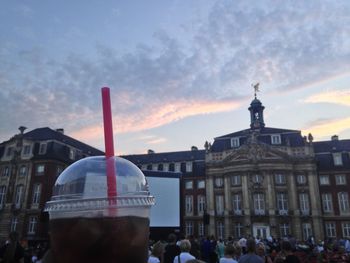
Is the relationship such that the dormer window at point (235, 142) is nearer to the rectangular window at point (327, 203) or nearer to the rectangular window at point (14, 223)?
the rectangular window at point (327, 203)

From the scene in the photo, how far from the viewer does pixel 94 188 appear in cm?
137

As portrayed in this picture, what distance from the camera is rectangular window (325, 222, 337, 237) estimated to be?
1629 inches

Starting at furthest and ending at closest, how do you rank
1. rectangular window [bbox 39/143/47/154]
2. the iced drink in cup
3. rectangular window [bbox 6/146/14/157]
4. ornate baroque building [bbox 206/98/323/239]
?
1. rectangular window [bbox 6/146/14/157]
2. rectangular window [bbox 39/143/47/154]
3. ornate baroque building [bbox 206/98/323/239]
4. the iced drink in cup

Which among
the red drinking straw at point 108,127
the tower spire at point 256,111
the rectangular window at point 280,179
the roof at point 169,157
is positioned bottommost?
the red drinking straw at point 108,127

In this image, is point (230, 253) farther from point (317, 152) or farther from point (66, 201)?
point (317, 152)

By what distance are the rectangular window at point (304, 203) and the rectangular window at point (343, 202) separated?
173 inches

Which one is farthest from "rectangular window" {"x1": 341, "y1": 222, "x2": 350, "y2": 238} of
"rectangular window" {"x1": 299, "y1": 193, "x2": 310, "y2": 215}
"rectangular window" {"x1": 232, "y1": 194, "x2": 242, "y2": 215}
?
"rectangular window" {"x1": 232, "y1": 194, "x2": 242, "y2": 215}

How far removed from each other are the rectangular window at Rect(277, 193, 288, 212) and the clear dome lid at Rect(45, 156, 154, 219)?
142 ft

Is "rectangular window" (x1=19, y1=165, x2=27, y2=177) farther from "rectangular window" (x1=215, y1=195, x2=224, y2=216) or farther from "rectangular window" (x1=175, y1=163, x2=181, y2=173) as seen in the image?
"rectangular window" (x1=215, y1=195, x2=224, y2=216)

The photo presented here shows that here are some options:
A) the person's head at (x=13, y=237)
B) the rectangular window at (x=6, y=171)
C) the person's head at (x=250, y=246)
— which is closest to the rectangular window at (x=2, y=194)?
the rectangular window at (x=6, y=171)

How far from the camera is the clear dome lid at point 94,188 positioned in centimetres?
132

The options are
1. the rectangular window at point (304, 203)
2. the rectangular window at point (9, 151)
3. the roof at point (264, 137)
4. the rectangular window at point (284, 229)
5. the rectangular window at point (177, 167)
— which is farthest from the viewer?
the rectangular window at point (177, 167)

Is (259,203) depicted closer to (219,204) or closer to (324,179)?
(219,204)

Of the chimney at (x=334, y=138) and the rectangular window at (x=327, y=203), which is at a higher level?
the chimney at (x=334, y=138)
